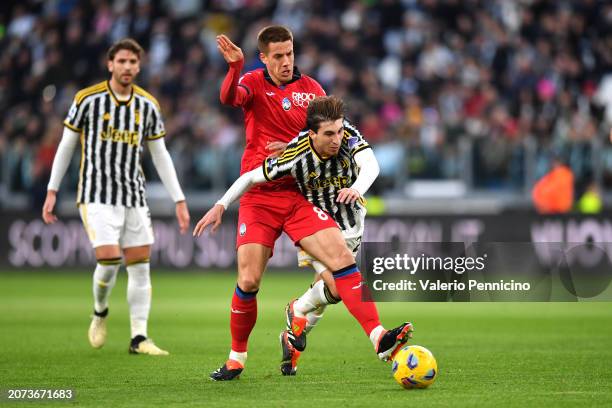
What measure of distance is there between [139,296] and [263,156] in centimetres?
231

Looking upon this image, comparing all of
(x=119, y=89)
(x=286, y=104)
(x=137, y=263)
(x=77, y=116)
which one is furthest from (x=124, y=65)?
(x=286, y=104)

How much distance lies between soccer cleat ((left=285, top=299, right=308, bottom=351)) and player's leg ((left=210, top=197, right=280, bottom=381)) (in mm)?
340

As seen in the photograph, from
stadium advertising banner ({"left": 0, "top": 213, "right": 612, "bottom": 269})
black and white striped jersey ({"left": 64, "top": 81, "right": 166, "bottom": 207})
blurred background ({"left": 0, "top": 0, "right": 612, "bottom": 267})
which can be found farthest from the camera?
blurred background ({"left": 0, "top": 0, "right": 612, "bottom": 267})

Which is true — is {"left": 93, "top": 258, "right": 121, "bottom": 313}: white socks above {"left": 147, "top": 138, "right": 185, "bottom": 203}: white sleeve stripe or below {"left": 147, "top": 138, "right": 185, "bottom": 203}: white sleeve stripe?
below

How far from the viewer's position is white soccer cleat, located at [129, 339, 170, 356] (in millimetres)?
9492

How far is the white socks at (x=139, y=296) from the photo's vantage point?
9734 millimetres

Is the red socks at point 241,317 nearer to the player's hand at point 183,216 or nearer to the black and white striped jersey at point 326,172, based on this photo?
the black and white striped jersey at point 326,172

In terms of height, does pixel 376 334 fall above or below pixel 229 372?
above

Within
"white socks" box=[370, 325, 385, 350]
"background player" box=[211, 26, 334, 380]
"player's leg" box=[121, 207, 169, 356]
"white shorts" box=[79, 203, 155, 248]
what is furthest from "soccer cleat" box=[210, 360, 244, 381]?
"white shorts" box=[79, 203, 155, 248]

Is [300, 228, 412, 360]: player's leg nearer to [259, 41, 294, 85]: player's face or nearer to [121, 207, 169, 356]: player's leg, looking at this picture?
[259, 41, 294, 85]: player's face

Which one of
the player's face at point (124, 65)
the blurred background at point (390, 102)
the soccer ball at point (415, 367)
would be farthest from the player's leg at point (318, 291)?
the blurred background at point (390, 102)

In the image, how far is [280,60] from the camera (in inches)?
316

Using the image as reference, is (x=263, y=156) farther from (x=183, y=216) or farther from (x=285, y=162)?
(x=183, y=216)

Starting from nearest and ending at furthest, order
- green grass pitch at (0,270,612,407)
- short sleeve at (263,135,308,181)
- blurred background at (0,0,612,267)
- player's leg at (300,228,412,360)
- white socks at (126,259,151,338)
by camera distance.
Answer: green grass pitch at (0,270,612,407) < player's leg at (300,228,412,360) < short sleeve at (263,135,308,181) < white socks at (126,259,151,338) < blurred background at (0,0,612,267)
